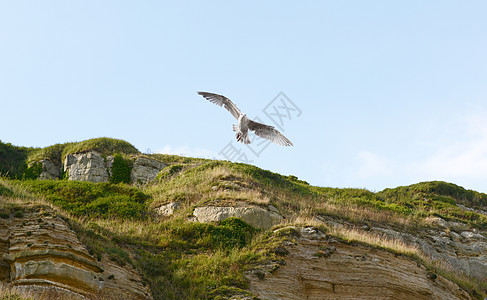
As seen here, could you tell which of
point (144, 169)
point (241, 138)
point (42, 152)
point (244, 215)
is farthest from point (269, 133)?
point (42, 152)

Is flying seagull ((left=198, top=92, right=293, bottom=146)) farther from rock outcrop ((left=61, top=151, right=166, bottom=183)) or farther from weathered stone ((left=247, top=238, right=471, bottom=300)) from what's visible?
rock outcrop ((left=61, top=151, right=166, bottom=183))

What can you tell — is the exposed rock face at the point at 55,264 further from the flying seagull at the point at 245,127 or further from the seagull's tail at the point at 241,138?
the flying seagull at the point at 245,127

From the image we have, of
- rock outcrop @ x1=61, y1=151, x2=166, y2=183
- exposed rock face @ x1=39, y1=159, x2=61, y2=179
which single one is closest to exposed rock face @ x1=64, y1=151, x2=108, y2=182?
rock outcrop @ x1=61, y1=151, x2=166, y2=183

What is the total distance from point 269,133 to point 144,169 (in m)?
13.5

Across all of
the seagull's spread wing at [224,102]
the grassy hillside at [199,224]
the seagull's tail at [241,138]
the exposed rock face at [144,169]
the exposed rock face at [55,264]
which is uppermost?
the seagull's spread wing at [224,102]

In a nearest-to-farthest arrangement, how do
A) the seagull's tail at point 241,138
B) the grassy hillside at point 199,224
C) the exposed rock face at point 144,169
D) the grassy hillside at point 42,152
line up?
1. the grassy hillside at point 199,224
2. the seagull's tail at point 241,138
3. the exposed rock face at point 144,169
4. the grassy hillside at point 42,152

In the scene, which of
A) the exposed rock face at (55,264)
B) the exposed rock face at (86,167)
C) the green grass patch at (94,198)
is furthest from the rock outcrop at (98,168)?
the exposed rock face at (55,264)

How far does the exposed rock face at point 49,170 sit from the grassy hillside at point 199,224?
86cm

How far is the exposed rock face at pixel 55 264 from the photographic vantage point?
43.0ft

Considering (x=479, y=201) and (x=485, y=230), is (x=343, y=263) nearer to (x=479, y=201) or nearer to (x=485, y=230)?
(x=485, y=230)

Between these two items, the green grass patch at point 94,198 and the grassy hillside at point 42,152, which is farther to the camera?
the grassy hillside at point 42,152

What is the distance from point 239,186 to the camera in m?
24.9

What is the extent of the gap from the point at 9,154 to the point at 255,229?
24.0 m

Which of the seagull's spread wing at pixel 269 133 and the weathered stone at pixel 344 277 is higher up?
the seagull's spread wing at pixel 269 133
